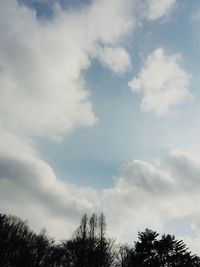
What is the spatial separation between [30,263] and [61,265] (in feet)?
31.9

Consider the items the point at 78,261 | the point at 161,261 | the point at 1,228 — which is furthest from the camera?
the point at 78,261

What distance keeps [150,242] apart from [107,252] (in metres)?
11.4

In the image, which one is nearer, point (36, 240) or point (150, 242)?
point (150, 242)

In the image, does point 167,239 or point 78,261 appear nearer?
point 167,239

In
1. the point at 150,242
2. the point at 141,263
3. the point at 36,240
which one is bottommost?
the point at 141,263

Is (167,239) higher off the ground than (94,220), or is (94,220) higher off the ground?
(94,220)

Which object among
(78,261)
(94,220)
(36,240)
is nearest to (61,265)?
(36,240)

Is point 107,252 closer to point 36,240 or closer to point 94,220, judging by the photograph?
point 94,220

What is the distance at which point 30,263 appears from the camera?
60438 millimetres

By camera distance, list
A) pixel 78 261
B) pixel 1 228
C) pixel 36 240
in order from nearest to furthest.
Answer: pixel 1 228
pixel 78 261
pixel 36 240

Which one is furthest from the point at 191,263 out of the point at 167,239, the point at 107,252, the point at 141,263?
the point at 107,252

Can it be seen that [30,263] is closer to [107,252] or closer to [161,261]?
[107,252]

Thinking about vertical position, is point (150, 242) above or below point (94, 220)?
below

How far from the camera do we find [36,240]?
66062 millimetres
